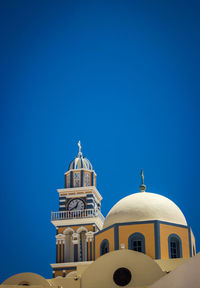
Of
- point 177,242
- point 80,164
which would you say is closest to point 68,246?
point 80,164

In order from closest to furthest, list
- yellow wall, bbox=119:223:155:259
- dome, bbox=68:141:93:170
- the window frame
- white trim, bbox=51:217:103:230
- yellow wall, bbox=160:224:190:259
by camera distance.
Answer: yellow wall, bbox=119:223:155:259 → yellow wall, bbox=160:224:190:259 → the window frame → white trim, bbox=51:217:103:230 → dome, bbox=68:141:93:170

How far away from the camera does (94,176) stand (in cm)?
5084

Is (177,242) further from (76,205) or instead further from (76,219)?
(76,205)

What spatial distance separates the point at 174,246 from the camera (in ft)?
85.7

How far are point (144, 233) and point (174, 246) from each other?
68.4 inches

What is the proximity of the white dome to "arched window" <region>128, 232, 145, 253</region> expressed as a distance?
2.78ft

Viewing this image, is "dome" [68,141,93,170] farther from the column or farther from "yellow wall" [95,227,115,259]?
"yellow wall" [95,227,115,259]

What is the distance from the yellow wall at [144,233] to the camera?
83.2 feet

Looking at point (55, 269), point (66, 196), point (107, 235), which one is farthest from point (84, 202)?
point (107, 235)

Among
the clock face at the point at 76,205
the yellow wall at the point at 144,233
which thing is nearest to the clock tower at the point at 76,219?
the clock face at the point at 76,205

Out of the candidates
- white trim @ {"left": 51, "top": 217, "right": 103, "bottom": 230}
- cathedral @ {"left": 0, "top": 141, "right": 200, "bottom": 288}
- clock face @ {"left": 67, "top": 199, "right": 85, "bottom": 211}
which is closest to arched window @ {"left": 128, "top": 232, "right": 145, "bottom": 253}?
cathedral @ {"left": 0, "top": 141, "right": 200, "bottom": 288}

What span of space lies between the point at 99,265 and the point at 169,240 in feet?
14.5

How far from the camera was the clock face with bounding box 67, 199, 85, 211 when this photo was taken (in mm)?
48219

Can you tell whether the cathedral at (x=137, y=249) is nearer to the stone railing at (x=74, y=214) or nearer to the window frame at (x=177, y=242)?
the window frame at (x=177, y=242)
